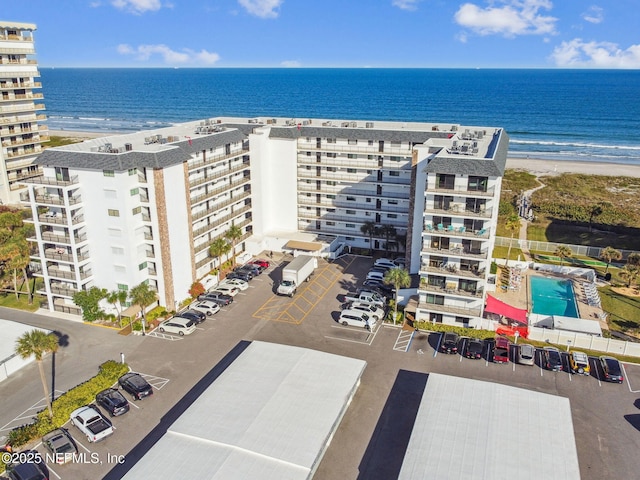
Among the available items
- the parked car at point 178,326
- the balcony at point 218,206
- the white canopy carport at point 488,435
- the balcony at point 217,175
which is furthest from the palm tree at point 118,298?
the white canopy carport at point 488,435

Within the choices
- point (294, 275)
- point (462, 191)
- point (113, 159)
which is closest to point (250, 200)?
point (294, 275)

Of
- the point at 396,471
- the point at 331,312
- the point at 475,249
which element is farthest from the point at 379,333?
the point at 396,471

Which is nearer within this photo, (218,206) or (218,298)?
(218,298)

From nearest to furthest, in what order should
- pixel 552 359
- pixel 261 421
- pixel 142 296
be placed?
pixel 261 421
pixel 552 359
pixel 142 296

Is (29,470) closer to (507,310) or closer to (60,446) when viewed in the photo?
(60,446)

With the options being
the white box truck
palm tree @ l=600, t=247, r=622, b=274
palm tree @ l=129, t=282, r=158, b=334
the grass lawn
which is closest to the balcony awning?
the grass lawn

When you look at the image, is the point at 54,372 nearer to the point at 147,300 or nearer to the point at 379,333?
the point at 147,300

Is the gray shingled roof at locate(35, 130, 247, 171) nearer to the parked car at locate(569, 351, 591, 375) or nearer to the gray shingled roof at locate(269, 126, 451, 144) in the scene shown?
the gray shingled roof at locate(269, 126, 451, 144)
